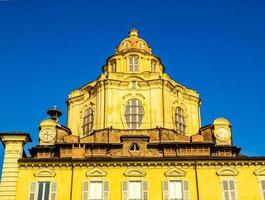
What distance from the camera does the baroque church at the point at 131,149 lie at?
38.0 m

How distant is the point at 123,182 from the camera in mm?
38250

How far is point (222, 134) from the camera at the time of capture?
160 ft

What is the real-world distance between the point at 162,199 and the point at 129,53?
28.4 m

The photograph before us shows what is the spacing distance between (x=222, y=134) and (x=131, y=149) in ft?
37.8

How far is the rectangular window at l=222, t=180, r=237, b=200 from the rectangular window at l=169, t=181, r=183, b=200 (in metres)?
3.68

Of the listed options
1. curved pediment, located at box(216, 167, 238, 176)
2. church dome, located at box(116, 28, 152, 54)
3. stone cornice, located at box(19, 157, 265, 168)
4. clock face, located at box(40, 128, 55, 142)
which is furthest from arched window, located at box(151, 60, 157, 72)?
curved pediment, located at box(216, 167, 238, 176)

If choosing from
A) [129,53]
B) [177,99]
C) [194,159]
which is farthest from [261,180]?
[129,53]

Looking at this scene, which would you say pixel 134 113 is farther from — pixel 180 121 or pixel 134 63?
pixel 134 63

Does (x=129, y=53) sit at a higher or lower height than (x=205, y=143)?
higher

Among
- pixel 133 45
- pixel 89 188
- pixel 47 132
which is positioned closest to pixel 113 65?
pixel 133 45

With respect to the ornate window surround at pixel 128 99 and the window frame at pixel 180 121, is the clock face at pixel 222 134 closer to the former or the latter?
the window frame at pixel 180 121

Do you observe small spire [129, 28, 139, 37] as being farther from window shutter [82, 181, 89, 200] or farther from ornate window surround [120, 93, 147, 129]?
window shutter [82, 181, 89, 200]

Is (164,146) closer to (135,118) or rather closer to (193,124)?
(135,118)

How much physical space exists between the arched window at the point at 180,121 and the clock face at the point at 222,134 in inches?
276
